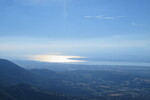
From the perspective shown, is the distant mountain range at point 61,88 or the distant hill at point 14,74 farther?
the distant hill at point 14,74

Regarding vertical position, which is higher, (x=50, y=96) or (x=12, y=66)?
(x=12, y=66)

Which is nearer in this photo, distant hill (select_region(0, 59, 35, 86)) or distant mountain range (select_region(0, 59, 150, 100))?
distant mountain range (select_region(0, 59, 150, 100))

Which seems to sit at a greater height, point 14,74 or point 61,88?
point 14,74

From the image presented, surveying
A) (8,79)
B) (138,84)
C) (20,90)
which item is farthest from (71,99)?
(138,84)

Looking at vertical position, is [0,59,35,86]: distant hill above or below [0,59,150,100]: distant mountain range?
above

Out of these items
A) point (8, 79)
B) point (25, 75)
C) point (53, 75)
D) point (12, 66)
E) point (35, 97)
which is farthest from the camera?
point (53, 75)

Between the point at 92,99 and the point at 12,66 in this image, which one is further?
the point at 12,66

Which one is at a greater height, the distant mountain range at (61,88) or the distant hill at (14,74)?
the distant hill at (14,74)

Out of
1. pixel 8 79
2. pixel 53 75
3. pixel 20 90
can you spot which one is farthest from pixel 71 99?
pixel 53 75

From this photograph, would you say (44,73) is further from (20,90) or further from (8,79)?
(20,90)

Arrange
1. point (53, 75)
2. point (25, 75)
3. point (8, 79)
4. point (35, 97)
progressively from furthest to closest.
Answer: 1. point (53, 75)
2. point (25, 75)
3. point (8, 79)
4. point (35, 97)

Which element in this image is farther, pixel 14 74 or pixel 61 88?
pixel 14 74
